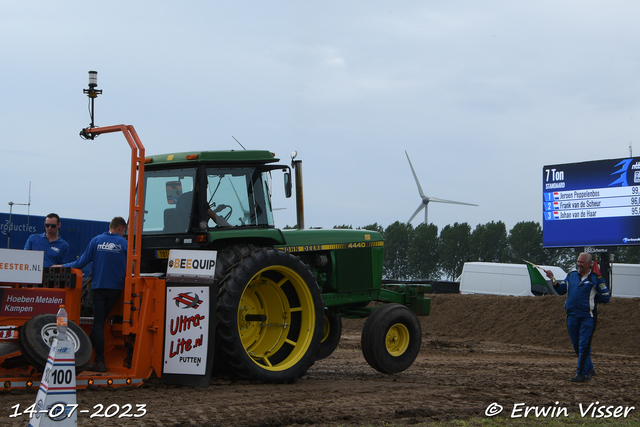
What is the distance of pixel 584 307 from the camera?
9734 mm

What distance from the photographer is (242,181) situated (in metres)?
8.68

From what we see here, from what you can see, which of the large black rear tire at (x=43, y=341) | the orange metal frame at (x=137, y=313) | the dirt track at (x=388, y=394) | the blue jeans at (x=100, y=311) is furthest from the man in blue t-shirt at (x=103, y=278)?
the dirt track at (x=388, y=394)

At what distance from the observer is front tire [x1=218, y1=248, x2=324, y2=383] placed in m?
8.24

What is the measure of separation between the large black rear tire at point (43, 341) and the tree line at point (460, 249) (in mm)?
56419

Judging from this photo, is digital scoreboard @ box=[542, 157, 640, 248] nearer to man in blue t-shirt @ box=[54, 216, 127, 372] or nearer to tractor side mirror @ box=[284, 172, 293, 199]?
tractor side mirror @ box=[284, 172, 293, 199]

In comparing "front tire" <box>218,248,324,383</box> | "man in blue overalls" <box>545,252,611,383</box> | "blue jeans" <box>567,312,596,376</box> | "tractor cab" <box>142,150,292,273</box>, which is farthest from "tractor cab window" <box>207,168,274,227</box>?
"blue jeans" <box>567,312,596,376</box>

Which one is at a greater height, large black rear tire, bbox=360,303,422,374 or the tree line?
the tree line

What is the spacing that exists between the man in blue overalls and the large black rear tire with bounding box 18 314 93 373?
6.12 m

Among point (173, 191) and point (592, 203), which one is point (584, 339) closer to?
point (173, 191)

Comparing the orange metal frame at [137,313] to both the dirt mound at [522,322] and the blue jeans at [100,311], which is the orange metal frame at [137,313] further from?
the dirt mound at [522,322]

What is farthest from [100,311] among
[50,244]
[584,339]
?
[584,339]

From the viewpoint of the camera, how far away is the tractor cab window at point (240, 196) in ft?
27.7

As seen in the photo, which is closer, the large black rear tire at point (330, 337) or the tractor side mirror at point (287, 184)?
the tractor side mirror at point (287, 184)

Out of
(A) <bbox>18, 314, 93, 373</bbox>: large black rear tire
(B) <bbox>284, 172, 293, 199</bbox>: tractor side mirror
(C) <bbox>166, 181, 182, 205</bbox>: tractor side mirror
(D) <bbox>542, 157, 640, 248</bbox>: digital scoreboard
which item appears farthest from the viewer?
(D) <bbox>542, 157, 640, 248</bbox>: digital scoreboard
